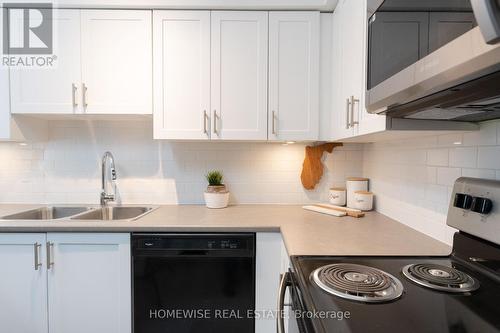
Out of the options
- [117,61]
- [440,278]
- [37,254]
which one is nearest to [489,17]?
[440,278]

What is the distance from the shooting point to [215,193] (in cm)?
189

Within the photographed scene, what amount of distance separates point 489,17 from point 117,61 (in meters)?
1.82

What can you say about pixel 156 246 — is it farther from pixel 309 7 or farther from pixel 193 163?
pixel 309 7

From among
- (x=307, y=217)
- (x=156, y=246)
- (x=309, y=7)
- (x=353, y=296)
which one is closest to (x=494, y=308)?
(x=353, y=296)

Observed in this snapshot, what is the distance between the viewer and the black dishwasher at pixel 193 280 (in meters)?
1.47

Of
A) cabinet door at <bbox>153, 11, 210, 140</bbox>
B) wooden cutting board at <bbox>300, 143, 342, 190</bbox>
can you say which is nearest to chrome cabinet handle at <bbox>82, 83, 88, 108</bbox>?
cabinet door at <bbox>153, 11, 210, 140</bbox>

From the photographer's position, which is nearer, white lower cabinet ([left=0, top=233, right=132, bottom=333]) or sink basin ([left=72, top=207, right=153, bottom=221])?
white lower cabinet ([left=0, top=233, right=132, bottom=333])

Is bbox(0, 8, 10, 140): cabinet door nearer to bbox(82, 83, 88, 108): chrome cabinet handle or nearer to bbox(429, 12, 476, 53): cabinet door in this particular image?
bbox(82, 83, 88, 108): chrome cabinet handle

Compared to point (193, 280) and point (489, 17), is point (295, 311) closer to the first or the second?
point (193, 280)

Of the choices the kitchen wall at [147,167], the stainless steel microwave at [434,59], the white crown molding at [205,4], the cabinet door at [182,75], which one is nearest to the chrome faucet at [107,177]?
the kitchen wall at [147,167]

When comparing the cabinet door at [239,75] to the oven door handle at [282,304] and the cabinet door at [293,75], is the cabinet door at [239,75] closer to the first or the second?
the cabinet door at [293,75]

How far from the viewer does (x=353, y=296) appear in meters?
0.75

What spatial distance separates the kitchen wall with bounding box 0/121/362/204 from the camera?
2.01 m

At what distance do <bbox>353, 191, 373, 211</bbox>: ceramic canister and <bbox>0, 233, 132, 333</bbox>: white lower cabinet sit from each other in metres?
1.41
